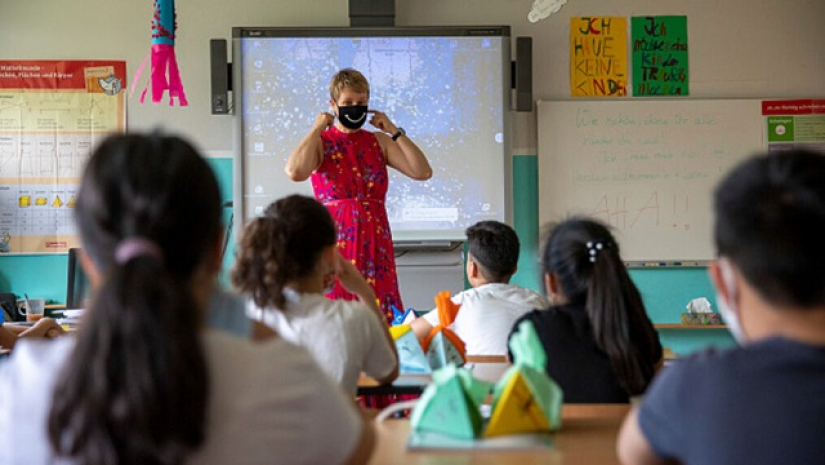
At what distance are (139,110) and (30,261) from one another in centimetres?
99

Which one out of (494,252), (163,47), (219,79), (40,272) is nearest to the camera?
(494,252)

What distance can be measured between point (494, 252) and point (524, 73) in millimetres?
2090

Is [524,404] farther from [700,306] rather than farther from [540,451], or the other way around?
[700,306]

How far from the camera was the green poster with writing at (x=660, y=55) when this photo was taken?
5039mm

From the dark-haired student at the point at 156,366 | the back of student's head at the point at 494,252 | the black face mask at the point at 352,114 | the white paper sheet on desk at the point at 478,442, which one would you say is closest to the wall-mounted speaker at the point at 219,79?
the black face mask at the point at 352,114

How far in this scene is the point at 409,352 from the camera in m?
2.21

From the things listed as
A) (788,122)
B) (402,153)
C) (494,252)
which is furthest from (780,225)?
(788,122)

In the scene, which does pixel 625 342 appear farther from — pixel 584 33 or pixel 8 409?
pixel 584 33

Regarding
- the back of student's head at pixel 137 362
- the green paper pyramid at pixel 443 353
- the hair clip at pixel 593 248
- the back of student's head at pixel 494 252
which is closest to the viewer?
the back of student's head at pixel 137 362

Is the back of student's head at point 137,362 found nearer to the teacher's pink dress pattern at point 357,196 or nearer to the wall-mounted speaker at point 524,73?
the teacher's pink dress pattern at point 357,196

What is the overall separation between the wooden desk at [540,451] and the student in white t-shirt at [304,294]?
38cm

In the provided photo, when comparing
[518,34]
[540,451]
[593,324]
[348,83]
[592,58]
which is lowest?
[540,451]

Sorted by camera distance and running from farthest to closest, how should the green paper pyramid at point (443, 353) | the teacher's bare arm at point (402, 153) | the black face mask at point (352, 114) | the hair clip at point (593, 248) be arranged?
the teacher's bare arm at point (402, 153) < the black face mask at point (352, 114) < the green paper pyramid at point (443, 353) < the hair clip at point (593, 248)

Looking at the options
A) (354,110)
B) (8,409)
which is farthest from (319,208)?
(354,110)
